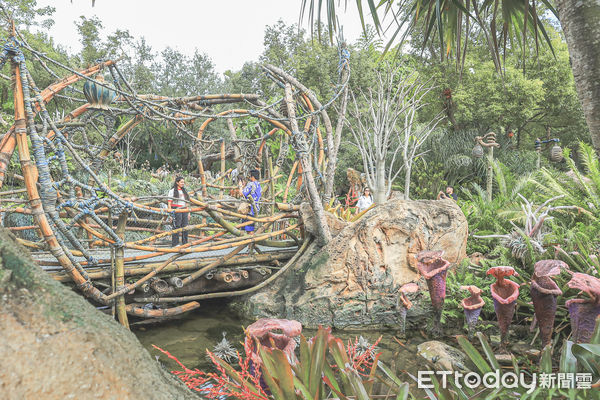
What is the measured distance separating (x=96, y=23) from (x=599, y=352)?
3050 centimetres

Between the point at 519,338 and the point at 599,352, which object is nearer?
the point at 599,352

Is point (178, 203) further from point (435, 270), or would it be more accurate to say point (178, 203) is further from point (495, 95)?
point (495, 95)

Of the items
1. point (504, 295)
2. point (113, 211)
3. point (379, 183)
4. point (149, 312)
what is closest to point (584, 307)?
point (504, 295)

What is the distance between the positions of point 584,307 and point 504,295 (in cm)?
68

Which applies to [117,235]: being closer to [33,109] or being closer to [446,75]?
[33,109]

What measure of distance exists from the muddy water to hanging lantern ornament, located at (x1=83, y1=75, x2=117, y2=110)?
2383 millimetres

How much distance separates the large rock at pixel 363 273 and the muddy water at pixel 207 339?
274 mm

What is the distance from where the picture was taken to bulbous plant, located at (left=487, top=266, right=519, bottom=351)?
2.63m

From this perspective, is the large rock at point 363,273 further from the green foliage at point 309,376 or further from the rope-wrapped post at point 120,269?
the green foliage at point 309,376

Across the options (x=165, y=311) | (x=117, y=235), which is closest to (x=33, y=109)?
(x=117, y=235)

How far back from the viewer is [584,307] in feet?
6.96

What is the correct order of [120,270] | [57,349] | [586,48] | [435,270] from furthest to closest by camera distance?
[120,270] → [435,270] → [586,48] → [57,349]

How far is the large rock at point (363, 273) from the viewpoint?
434 centimetres

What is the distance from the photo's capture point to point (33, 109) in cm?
316
